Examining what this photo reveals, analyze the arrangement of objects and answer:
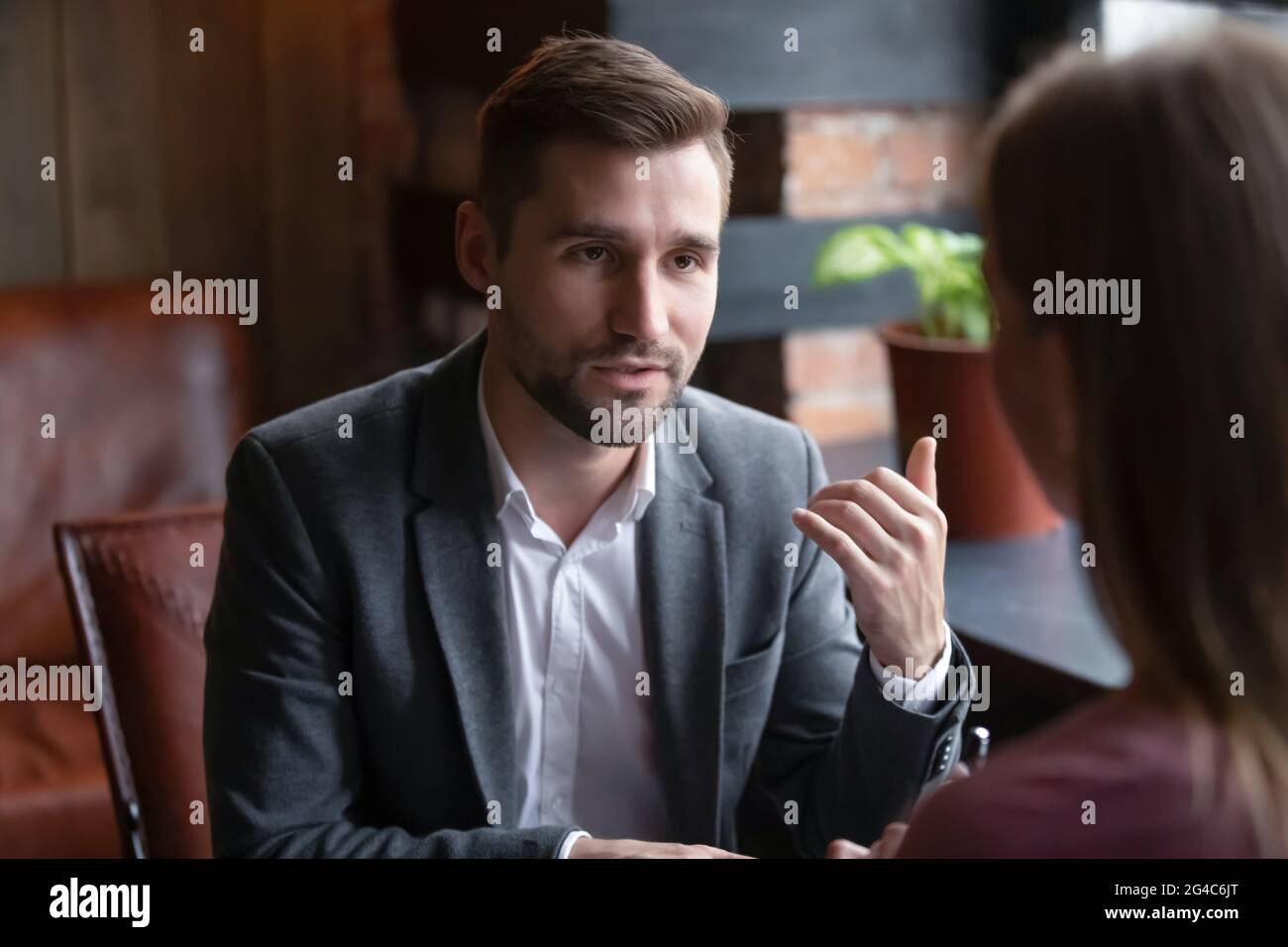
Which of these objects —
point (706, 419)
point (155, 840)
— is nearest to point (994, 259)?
point (706, 419)

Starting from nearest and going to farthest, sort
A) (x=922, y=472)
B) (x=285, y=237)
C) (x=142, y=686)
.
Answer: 1. (x=922, y=472)
2. (x=142, y=686)
3. (x=285, y=237)

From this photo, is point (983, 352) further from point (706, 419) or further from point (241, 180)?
point (241, 180)

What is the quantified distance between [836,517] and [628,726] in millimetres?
275

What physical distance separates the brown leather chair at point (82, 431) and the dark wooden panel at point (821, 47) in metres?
0.77

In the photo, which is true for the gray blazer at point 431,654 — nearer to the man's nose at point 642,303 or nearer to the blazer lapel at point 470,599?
the blazer lapel at point 470,599

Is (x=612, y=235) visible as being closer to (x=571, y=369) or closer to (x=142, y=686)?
(x=571, y=369)

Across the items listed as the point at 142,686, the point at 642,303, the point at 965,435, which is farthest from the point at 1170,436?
the point at 142,686

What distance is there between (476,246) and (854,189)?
0.89 meters

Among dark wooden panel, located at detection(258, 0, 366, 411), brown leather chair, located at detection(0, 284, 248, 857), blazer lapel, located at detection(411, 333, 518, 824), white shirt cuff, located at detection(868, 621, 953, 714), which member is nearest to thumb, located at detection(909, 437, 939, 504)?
white shirt cuff, located at detection(868, 621, 953, 714)

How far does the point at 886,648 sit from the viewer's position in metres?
1.00

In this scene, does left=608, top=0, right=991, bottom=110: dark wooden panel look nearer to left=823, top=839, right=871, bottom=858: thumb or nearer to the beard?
the beard

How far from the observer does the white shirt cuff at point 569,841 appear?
975 millimetres

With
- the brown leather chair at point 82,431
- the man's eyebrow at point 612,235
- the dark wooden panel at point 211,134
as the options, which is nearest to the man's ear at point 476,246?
the man's eyebrow at point 612,235

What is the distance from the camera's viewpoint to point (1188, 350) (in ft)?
2.13
